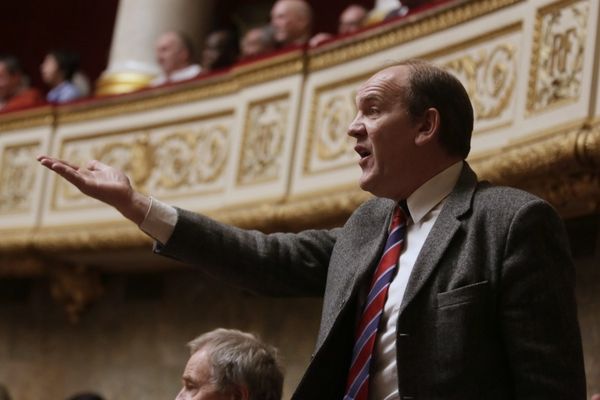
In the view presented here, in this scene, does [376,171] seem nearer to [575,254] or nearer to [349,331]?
[349,331]

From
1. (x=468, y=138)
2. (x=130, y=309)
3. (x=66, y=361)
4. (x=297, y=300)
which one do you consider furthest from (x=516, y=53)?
(x=66, y=361)

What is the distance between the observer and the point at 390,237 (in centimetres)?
236

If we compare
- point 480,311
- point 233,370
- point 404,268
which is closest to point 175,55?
point 233,370

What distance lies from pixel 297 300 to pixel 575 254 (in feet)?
7.88

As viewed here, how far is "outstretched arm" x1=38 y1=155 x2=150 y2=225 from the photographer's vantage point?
7.73 feet

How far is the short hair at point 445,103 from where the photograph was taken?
2.33m

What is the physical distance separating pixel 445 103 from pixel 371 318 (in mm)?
483

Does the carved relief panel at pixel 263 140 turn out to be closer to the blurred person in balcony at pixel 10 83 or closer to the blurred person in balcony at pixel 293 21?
the blurred person in balcony at pixel 293 21

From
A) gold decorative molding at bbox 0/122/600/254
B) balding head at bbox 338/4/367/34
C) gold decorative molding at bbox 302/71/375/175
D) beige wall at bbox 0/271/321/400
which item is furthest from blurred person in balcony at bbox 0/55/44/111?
gold decorative molding at bbox 302/71/375/175

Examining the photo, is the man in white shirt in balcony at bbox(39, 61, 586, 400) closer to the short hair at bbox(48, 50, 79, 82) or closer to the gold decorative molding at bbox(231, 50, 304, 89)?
the gold decorative molding at bbox(231, 50, 304, 89)

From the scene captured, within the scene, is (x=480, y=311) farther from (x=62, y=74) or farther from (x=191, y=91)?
(x=62, y=74)

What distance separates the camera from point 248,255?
246 centimetres

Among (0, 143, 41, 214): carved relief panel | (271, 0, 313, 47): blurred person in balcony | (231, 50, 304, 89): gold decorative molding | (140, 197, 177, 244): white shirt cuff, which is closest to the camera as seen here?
(140, 197, 177, 244): white shirt cuff

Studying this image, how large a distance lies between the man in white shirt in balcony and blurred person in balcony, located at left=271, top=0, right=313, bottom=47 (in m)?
4.74
